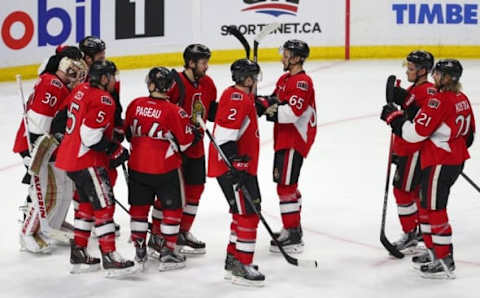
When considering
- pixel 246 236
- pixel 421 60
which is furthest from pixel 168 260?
pixel 421 60

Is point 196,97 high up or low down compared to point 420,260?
up

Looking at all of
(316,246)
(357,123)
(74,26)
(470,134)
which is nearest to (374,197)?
(316,246)

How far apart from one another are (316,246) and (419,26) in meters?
7.04

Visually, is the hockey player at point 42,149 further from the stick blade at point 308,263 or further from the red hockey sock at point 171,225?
the stick blade at point 308,263

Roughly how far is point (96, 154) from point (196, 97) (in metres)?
0.81

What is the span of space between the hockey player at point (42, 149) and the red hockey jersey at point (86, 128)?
1.25ft

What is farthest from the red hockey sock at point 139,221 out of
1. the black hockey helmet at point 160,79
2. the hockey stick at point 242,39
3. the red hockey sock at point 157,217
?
the hockey stick at point 242,39

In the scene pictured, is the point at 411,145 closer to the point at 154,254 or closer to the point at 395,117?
the point at 395,117

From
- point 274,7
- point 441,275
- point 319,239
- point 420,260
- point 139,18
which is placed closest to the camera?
point 441,275

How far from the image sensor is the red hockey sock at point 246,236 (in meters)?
5.90

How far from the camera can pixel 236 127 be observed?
227 inches

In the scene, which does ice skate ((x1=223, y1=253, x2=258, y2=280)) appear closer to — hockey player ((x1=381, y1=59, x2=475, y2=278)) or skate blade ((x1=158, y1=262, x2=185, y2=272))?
skate blade ((x1=158, y1=262, x2=185, y2=272))

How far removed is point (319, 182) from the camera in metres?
8.33

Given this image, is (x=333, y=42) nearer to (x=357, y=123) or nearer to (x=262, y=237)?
(x=357, y=123)
